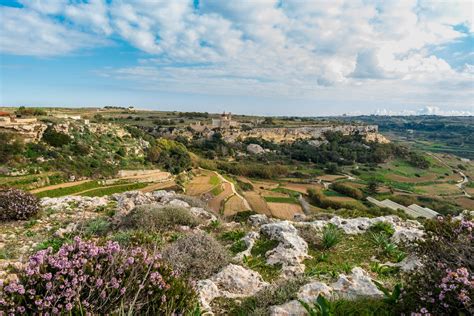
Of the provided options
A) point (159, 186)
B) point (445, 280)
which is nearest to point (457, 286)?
point (445, 280)

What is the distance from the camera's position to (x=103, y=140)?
159 ft

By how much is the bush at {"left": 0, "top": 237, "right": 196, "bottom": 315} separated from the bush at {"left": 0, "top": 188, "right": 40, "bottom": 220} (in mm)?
9688

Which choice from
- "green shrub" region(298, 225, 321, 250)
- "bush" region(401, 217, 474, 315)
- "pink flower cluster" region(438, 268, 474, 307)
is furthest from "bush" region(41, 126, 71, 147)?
"pink flower cluster" region(438, 268, 474, 307)

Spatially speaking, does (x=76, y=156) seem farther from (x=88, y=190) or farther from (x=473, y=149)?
(x=473, y=149)

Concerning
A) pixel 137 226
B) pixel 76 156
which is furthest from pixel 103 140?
pixel 137 226

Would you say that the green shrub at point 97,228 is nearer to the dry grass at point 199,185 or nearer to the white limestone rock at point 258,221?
the white limestone rock at point 258,221

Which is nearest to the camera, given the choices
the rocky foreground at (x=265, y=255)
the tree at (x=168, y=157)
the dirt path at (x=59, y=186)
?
the rocky foreground at (x=265, y=255)

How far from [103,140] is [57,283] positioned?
49.1m

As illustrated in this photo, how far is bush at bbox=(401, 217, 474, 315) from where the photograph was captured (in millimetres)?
3177

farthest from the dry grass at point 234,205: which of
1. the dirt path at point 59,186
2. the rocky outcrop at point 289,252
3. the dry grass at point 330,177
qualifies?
the dry grass at point 330,177

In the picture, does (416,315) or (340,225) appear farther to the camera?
(340,225)

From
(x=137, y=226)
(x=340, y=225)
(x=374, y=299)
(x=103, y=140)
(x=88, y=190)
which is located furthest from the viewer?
(x=103, y=140)

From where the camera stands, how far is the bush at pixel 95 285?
3.18 metres

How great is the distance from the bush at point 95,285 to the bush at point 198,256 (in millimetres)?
2096
